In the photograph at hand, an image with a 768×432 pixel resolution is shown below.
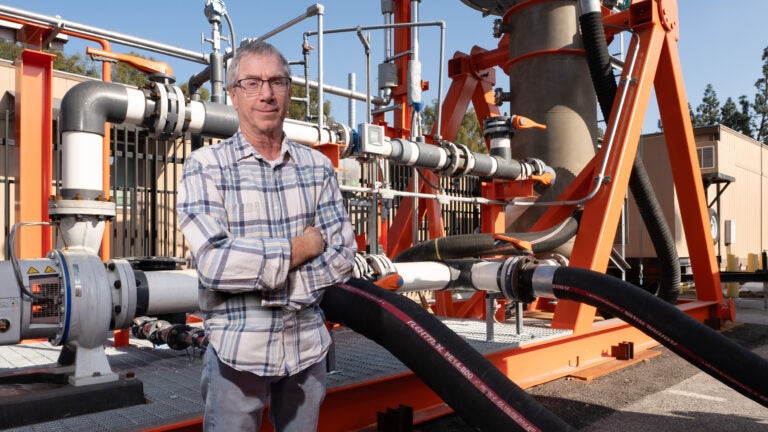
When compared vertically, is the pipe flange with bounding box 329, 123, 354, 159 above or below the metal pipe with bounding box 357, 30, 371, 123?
below

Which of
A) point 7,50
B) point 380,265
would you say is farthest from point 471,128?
point 380,265

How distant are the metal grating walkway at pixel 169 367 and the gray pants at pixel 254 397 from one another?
39.8 inches

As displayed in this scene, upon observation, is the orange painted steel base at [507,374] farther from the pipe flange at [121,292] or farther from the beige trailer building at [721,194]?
the beige trailer building at [721,194]

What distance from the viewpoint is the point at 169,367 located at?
3.53 meters

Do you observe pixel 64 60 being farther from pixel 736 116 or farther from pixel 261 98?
pixel 736 116

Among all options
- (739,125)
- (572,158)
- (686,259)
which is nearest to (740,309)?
(686,259)

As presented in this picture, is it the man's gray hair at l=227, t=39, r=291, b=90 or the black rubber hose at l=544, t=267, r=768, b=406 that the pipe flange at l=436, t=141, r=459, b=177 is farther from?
the man's gray hair at l=227, t=39, r=291, b=90

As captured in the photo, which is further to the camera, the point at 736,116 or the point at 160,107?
the point at 736,116

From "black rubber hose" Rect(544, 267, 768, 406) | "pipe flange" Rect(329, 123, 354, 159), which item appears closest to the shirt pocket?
"black rubber hose" Rect(544, 267, 768, 406)

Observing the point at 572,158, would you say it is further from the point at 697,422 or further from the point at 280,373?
the point at 280,373

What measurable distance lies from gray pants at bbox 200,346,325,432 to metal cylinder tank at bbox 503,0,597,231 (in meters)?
5.37

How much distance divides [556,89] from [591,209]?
5.93ft

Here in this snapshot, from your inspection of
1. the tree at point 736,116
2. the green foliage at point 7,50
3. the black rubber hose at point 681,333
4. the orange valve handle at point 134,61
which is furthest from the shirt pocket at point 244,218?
the tree at point 736,116

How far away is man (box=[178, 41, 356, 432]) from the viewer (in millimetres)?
1522
